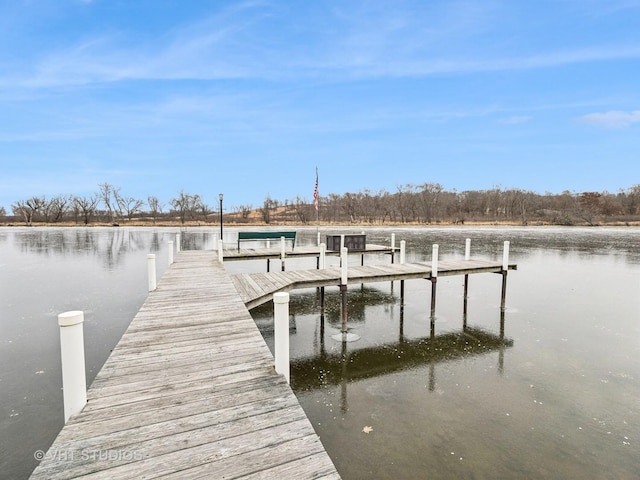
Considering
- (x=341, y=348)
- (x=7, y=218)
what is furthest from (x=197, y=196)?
(x=341, y=348)

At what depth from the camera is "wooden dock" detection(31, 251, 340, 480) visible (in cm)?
230

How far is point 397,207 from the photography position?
273 feet

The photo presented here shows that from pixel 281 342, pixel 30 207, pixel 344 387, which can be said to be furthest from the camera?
pixel 30 207

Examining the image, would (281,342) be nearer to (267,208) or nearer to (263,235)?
(263,235)

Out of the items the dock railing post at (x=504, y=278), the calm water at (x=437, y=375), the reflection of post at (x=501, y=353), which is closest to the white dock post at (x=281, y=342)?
the calm water at (x=437, y=375)

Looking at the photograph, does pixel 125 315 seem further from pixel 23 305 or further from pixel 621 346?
pixel 621 346

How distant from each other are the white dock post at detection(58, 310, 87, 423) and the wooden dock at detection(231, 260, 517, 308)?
4519 mm

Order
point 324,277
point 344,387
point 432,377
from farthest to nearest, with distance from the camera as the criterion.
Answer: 1. point 324,277
2. point 432,377
3. point 344,387

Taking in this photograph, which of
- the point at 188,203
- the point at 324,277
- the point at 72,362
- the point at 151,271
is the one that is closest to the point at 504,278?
the point at 324,277

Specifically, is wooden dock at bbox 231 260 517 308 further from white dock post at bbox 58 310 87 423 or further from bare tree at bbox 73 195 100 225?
bare tree at bbox 73 195 100 225

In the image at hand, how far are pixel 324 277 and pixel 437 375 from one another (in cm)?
407

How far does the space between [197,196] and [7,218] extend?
54780 millimetres

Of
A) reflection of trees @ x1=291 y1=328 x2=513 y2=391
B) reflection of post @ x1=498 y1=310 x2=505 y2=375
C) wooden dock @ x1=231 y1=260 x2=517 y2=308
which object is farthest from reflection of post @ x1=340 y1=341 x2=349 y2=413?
reflection of post @ x1=498 y1=310 x2=505 y2=375

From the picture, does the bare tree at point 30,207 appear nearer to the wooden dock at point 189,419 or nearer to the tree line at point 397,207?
the tree line at point 397,207
